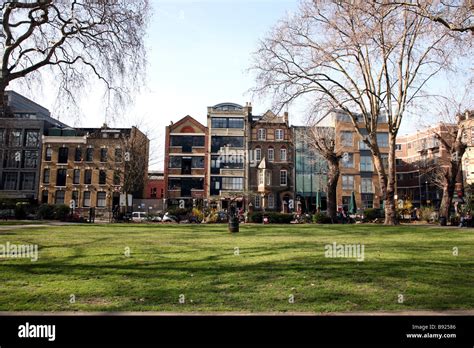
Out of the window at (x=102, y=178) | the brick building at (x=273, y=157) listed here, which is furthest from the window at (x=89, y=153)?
the brick building at (x=273, y=157)

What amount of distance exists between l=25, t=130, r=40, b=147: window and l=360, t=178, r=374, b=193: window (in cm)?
5127

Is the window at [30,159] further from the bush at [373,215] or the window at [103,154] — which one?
the bush at [373,215]

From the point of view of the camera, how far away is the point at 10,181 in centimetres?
5800

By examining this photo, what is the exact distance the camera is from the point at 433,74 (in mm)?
27250

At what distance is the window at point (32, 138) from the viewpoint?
2312 inches

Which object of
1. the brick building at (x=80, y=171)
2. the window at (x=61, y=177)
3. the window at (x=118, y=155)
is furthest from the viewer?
the window at (x=61, y=177)

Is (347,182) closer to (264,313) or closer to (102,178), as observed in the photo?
(102,178)

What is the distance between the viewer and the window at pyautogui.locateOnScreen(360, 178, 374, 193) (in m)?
61.8

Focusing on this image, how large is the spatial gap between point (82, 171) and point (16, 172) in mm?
10003

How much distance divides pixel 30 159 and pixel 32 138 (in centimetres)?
327

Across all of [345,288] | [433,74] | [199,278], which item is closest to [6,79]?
[199,278]

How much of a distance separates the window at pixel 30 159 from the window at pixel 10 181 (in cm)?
219

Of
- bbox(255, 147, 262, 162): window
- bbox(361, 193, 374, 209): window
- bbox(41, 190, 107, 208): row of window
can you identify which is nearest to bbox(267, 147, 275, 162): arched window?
bbox(255, 147, 262, 162): window

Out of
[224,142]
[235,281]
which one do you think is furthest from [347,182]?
[235,281]
